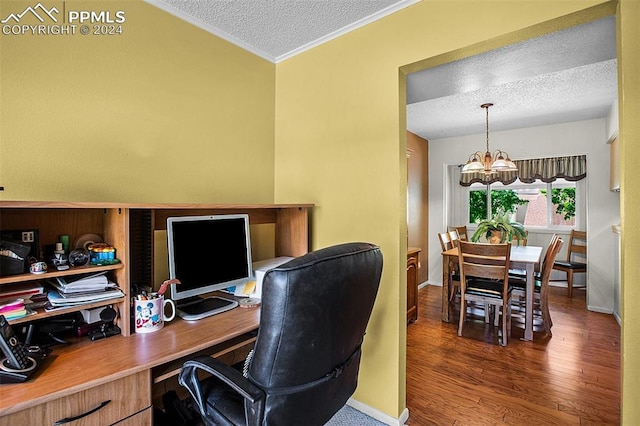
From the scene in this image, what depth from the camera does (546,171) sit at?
4.82 meters

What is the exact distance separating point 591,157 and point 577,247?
4.33 ft

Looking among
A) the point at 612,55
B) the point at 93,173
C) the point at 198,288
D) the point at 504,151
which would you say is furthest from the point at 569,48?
the point at 504,151

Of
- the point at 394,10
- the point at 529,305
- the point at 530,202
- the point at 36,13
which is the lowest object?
the point at 529,305

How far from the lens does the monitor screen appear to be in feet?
5.01

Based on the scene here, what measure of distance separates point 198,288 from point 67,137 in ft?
3.08

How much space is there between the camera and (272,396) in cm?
100

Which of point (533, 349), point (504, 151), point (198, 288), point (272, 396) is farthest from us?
point (504, 151)

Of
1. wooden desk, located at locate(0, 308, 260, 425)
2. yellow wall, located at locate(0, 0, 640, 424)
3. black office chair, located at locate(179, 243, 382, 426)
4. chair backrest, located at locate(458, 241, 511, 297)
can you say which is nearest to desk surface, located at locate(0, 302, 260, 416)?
wooden desk, located at locate(0, 308, 260, 425)

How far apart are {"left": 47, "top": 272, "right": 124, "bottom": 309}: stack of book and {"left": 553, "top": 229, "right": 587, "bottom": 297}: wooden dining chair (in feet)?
17.1

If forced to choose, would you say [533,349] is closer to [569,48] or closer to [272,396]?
[569,48]

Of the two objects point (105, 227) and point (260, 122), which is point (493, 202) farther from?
point (105, 227)

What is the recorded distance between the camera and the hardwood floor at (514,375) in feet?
6.49

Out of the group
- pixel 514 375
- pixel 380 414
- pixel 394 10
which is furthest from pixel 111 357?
pixel 514 375

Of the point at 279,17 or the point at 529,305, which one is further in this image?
the point at 529,305
